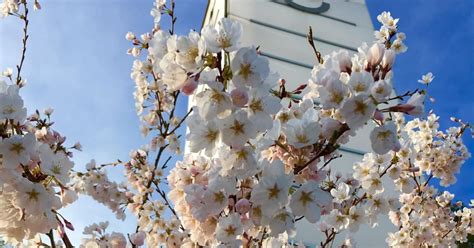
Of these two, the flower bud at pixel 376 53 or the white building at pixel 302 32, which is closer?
the flower bud at pixel 376 53

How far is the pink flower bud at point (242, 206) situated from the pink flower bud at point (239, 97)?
233 millimetres

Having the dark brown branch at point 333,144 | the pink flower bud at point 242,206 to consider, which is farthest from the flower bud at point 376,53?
the pink flower bud at point 242,206

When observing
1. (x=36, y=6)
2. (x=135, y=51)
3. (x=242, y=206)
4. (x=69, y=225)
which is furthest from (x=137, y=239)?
(x=36, y=6)

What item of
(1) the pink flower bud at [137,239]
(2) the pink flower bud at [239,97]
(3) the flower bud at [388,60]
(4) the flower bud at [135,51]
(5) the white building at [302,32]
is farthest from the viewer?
(5) the white building at [302,32]

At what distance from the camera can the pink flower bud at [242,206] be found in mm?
979

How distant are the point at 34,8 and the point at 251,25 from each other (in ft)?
13.0

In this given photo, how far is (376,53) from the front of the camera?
1.00 metres

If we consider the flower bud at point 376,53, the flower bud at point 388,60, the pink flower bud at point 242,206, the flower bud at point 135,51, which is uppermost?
the flower bud at point 135,51

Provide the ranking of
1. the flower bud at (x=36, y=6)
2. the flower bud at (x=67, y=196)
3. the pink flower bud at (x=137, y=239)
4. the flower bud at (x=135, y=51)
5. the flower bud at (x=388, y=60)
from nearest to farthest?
the flower bud at (x=388, y=60) < the flower bud at (x=67, y=196) < the pink flower bud at (x=137, y=239) < the flower bud at (x=36, y=6) < the flower bud at (x=135, y=51)

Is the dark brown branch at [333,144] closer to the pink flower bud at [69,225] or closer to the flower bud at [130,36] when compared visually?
the pink flower bud at [69,225]

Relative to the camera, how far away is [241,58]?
0.89 meters

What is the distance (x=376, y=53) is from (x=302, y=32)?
5.52 meters

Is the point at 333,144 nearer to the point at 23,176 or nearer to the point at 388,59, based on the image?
the point at 388,59

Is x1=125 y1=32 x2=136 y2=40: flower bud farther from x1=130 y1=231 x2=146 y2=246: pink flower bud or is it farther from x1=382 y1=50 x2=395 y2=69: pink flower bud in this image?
x1=382 y1=50 x2=395 y2=69: pink flower bud
